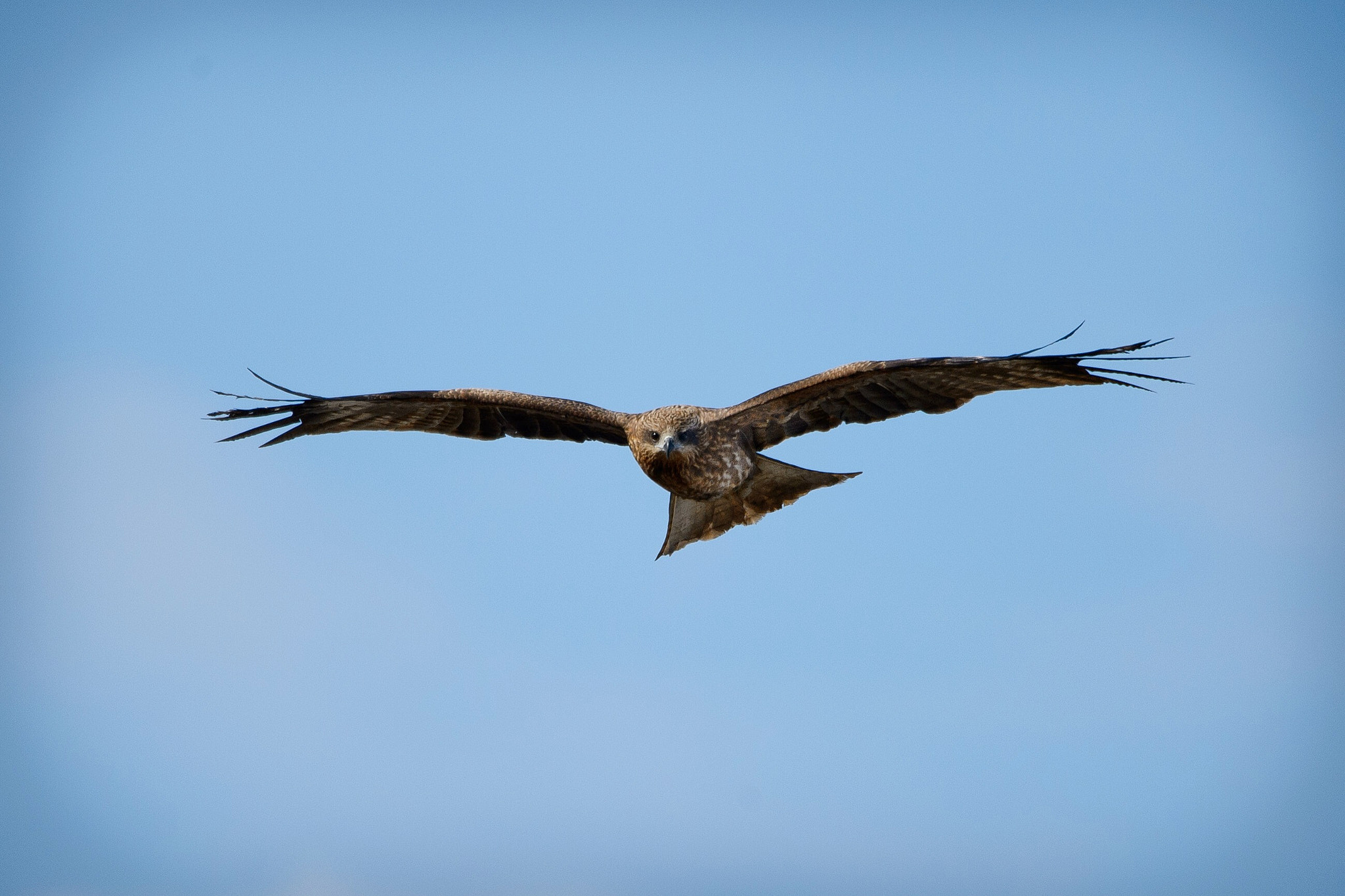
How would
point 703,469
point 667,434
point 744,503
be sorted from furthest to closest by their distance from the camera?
point 744,503 → point 703,469 → point 667,434

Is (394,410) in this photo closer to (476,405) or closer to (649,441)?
(476,405)

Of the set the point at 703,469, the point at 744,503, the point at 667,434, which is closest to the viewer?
the point at 667,434

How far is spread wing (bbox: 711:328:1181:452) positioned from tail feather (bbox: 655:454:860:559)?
24 cm

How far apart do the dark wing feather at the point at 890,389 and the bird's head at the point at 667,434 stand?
0.24 meters

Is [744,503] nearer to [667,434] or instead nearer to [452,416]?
[667,434]

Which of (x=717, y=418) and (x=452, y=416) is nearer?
(x=717, y=418)

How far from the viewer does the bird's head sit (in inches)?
364

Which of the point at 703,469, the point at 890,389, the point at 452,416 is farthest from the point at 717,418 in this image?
the point at 452,416

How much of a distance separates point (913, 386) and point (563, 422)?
2.67 m

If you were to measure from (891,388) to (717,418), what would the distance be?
1.26 metres

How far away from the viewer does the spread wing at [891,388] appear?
A: 29.6 feet

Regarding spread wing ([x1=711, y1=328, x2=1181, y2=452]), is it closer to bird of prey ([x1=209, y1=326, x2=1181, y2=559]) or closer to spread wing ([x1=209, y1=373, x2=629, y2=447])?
bird of prey ([x1=209, y1=326, x2=1181, y2=559])

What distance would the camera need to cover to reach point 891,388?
31.9 ft

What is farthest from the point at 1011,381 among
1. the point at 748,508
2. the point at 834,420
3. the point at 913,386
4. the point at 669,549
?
the point at 669,549
